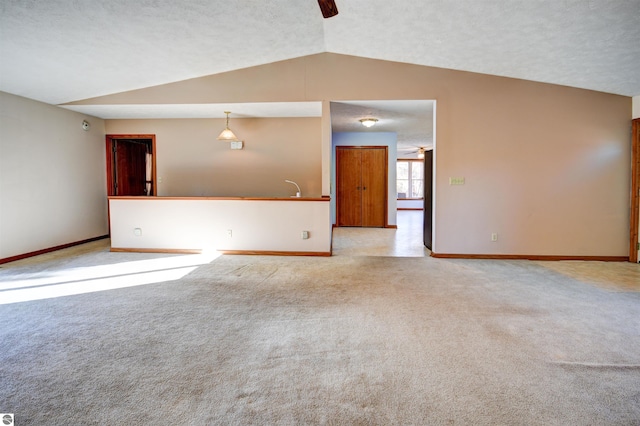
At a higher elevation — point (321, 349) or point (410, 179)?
point (410, 179)

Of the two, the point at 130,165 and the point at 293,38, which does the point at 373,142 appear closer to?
the point at 293,38

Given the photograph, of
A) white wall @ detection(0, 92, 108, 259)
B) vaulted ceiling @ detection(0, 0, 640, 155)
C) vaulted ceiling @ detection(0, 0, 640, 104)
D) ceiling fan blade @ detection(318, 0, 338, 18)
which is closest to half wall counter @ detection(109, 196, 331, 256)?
white wall @ detection(0, 92, 108, 259)

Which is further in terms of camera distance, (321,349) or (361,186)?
(361,186)

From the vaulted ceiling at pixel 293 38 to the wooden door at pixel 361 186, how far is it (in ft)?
12.5

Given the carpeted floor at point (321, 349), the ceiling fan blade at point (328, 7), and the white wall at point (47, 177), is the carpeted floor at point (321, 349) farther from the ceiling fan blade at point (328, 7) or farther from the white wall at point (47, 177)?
the ceiling fan blade at point (328, 7)

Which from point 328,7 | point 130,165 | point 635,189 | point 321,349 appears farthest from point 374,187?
point 321,349

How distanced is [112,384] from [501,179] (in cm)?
530

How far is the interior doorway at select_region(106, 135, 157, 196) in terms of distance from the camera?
279 inches

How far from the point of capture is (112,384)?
1.90m

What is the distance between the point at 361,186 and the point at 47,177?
21.2ft

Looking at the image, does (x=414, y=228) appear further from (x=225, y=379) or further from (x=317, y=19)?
(x=225, y=379)

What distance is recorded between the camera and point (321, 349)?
2324 mm

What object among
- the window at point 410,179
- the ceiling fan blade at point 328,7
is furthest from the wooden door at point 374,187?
the window at point 410,179

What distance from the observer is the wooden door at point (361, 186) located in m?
8.89
